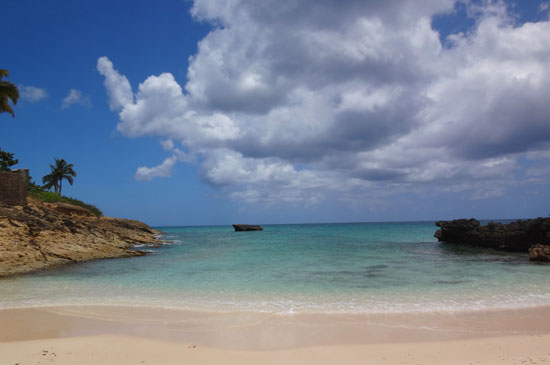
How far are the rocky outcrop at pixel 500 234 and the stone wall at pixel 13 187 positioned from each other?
1477 inches

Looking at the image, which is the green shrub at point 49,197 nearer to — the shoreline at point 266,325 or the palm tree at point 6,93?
the palm tree at point 6,93

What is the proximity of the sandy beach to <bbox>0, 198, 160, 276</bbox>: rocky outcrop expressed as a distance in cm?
948

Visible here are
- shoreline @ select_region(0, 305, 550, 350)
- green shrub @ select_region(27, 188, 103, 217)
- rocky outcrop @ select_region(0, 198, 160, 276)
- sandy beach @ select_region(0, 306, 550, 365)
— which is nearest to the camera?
sandy beach @ select_region(0, 306, 550, 365)

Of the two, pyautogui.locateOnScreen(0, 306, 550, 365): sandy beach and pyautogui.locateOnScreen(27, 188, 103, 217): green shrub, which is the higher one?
pyautogui.locateOnScreen(27, 188, 103, 217): green shrub

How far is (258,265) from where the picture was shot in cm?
1861

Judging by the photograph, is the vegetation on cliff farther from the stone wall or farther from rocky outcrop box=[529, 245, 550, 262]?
→ rocky outcrop box=[529, 245, 550, 262]

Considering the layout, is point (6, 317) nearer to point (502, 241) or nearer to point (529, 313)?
point (529, 313)

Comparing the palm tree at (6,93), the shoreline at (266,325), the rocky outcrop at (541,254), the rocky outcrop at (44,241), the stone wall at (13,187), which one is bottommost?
the rocky outcrop at (541,254)

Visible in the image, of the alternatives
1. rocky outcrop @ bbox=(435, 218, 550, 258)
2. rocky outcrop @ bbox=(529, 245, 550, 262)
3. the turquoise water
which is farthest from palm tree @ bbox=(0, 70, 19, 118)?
rocky outcrop @ bbox=(435, 218, 550, 258)

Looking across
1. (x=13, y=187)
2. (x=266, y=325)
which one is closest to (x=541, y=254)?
(x=266, y=325)

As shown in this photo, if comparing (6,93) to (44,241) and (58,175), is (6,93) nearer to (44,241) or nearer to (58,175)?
(44,241)

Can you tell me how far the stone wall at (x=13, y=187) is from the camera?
2020 centimetres

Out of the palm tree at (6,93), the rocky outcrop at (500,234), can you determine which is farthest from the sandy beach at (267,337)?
the rocky outcrop at (500,234)

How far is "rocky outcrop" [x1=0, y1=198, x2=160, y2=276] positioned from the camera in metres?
16.3
